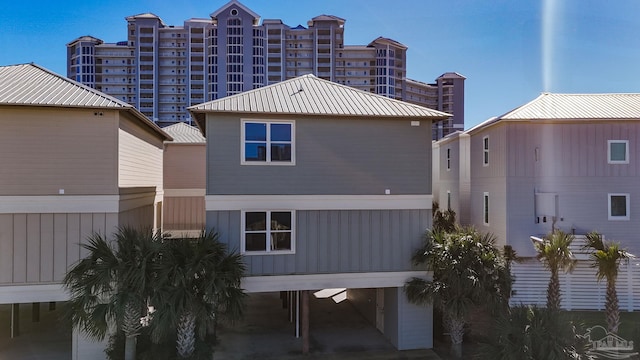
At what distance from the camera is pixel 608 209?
14.2m

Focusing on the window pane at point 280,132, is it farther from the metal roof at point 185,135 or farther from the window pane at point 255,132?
Result: the metal roof at point 185,135

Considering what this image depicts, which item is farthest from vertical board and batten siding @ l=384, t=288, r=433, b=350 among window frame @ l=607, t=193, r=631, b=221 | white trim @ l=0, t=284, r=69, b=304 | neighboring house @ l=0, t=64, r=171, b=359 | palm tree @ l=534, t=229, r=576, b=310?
white trim @ l=0, t=284, r=69, b=304

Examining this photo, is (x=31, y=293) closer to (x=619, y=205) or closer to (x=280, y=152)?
(x=280, y=152)

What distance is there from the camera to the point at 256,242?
35.2 feet

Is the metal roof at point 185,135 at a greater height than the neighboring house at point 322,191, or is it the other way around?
the metal roof at point 185,135

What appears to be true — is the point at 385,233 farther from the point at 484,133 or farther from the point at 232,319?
the point at 484,133

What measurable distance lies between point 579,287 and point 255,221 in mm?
11877

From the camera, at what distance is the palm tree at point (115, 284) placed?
853 cm

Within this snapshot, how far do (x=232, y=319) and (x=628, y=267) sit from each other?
1368 cm

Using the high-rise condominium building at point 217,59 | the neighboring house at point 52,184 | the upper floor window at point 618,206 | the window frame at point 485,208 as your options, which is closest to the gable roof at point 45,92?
the neighboring house at point 52,184

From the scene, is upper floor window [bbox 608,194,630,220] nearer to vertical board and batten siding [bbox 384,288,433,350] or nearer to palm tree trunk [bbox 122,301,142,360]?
vertical board and batten siding [bbox 384,288,433,350]

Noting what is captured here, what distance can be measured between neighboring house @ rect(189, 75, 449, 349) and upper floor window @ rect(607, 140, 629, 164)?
778 cm

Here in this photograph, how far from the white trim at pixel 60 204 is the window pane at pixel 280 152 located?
439 cm

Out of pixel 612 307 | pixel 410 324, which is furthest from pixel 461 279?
pixel 612 307
